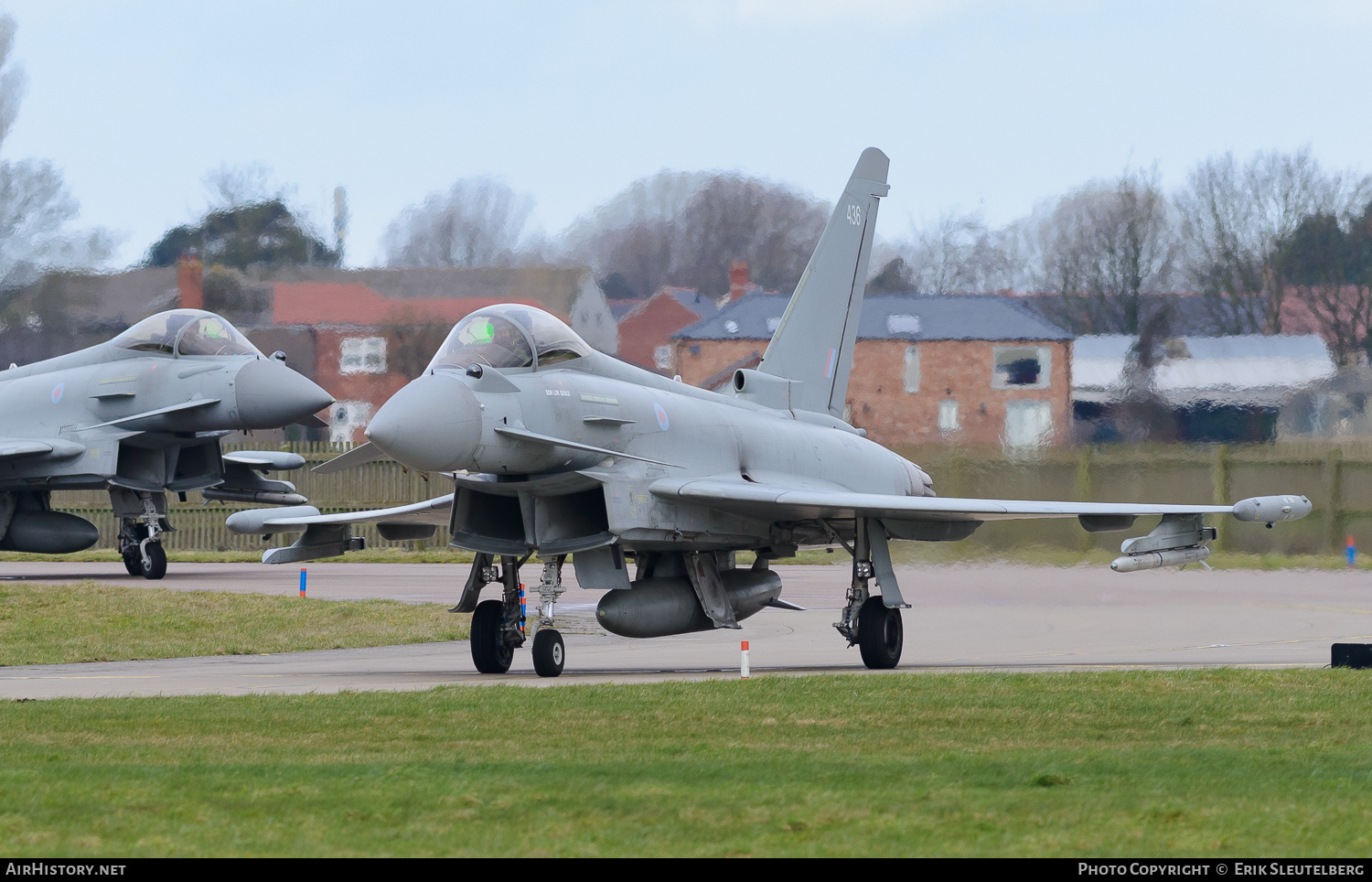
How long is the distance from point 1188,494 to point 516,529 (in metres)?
17.2

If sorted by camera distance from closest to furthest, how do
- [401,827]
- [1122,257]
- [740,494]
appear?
[401,827], [740,494], [1122,257]

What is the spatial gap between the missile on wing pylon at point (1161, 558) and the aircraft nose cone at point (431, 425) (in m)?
5.99

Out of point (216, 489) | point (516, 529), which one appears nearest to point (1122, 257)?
point (216, 489)

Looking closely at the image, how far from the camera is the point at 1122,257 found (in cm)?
3234

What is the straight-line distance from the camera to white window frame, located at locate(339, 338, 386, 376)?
2958cm

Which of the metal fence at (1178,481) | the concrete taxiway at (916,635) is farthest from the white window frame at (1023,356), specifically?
the concrete taxiway at (916,635)

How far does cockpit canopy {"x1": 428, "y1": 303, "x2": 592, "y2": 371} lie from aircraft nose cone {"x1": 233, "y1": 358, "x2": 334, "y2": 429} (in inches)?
488

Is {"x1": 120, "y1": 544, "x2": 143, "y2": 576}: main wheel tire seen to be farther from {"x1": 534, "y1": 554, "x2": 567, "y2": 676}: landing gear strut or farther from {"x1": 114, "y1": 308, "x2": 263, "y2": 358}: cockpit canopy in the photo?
{"x1": 534, "y1": 554, "x2": 567, "y2": 676}: landing gear strut

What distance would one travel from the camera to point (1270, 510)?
1434cm

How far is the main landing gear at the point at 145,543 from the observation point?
27.0m

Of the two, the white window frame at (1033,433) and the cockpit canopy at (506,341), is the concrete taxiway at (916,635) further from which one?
the white window frame at (1033,433)

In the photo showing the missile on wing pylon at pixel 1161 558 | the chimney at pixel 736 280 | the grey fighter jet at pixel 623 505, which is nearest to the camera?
the grey fighter jet at pixel 623 505

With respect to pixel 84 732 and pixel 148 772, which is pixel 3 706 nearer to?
pixel 84 732

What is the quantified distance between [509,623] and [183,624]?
584 centimetres
